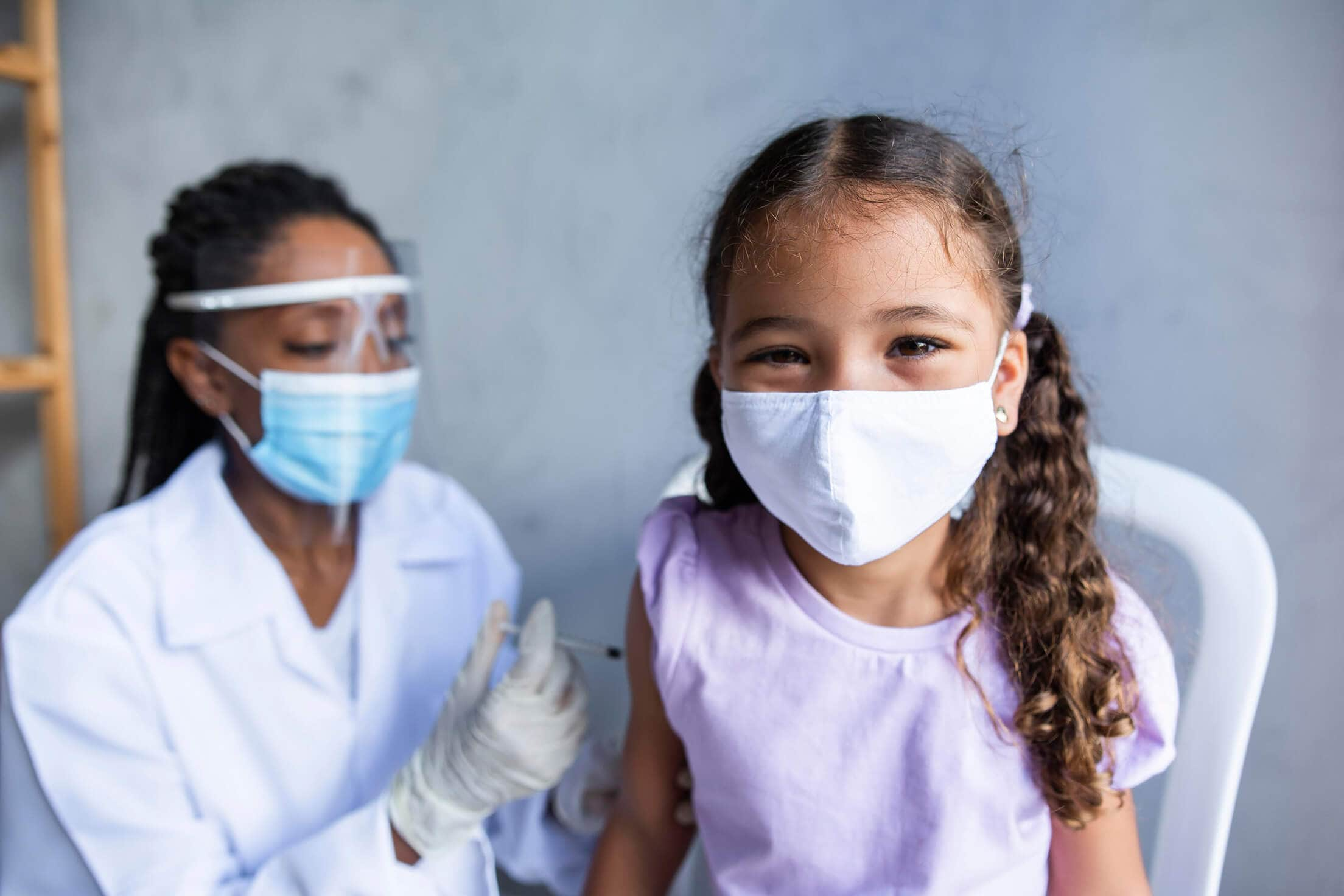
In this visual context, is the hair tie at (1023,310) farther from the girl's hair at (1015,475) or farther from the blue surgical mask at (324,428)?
the blue surgical mask at (324,428)

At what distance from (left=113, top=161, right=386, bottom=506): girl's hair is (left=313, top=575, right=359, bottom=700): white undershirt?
1.12 ft

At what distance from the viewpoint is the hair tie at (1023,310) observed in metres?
0.84

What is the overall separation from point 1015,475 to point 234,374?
0.94 meters

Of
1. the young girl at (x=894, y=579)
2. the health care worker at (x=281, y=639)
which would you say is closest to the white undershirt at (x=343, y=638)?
the health care worker at (x=281, y=639)

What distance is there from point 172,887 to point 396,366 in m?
0.64

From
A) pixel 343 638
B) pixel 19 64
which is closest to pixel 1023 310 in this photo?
pixel 343 638

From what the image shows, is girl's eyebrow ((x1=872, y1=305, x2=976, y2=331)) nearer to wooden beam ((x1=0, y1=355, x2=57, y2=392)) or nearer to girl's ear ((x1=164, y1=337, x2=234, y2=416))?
girl's ear ((x1=164, y1=337, x2=234, y2=416))

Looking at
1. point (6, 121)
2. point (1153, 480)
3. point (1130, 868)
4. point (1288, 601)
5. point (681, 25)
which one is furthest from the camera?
point (6, 121)

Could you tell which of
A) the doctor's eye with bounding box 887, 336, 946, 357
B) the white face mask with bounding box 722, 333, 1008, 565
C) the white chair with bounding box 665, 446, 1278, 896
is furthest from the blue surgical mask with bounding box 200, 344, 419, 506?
the white chair with bounding box 665, 446, 1278, 896

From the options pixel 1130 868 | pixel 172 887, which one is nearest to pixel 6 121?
pixel 172 887

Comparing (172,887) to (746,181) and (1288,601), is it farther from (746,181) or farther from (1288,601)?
(1288,601)

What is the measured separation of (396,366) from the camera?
3.95 ft

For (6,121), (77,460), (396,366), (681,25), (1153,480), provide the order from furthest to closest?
(77,460) < (6,121) < (681,25) < (396,366) < (1153,480)

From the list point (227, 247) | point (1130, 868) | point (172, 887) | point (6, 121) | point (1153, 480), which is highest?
point (6, 121)
